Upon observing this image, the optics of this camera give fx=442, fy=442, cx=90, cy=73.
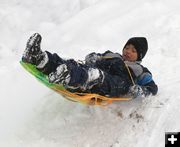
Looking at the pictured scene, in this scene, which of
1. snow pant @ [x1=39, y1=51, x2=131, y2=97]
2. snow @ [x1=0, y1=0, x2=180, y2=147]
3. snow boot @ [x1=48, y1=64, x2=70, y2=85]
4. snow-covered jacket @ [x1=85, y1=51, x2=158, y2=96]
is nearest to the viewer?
snow boot @ [x1=48, y1=64, x2=70, y2=85]

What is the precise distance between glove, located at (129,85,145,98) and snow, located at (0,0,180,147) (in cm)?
18

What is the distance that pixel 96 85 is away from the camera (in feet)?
14.5

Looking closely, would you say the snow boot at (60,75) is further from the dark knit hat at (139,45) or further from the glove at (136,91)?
the dark knit hat at (139,45)

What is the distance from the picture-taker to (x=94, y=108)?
504cm

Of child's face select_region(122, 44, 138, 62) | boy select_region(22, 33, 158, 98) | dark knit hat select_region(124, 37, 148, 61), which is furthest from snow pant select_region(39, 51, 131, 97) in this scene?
dark knit hat select_region(124, 37, 148, 61)

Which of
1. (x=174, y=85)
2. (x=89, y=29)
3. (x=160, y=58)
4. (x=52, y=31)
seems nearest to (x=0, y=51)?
(x=52, y=31)

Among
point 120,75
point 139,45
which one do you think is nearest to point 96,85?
point 120,75

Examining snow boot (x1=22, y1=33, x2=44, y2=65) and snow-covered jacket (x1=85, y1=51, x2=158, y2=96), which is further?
snow-covered jacket (x1=85, y1=51, x2=158, y2=96)

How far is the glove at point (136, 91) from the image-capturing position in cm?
473

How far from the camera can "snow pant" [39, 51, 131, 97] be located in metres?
4.16

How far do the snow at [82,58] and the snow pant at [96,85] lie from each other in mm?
362

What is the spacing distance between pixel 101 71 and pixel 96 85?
0.49 ft

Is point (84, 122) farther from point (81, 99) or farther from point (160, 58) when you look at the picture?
point (160, 58)

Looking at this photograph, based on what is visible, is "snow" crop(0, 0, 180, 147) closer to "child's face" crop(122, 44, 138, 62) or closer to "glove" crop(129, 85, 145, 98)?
"glove" crop(129, 85, 145, 98)
